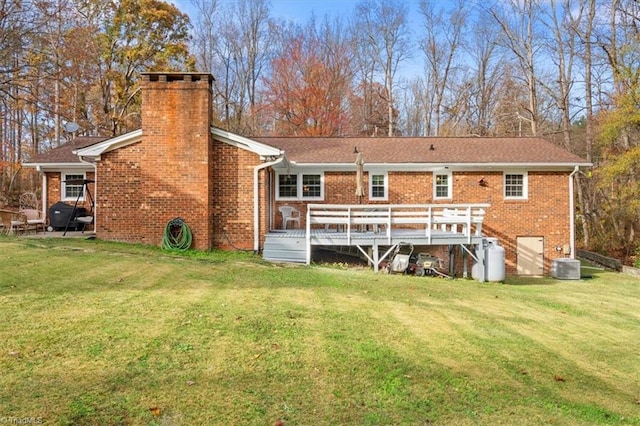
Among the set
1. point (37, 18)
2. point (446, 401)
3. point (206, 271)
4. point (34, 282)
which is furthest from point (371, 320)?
point (37, 18)

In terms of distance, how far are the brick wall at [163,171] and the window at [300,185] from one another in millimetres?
3666

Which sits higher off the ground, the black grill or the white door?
the black grill

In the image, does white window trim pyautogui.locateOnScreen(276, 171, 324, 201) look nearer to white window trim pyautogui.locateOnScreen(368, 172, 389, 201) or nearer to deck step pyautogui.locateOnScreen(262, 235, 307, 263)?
white window trim pyautogui.locateOnScreen(368, 172, 389, 201)

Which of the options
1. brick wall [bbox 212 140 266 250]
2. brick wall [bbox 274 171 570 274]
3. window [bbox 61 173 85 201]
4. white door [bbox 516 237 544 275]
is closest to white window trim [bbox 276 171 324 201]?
brick wall [bbox 274 171 570 274]

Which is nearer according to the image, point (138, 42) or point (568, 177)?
point (568, 177)

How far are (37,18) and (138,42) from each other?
31.6ft

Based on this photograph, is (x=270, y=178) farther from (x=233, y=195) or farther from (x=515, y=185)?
(x=515, y=185)

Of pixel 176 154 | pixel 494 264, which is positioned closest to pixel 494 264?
pixel 494 264

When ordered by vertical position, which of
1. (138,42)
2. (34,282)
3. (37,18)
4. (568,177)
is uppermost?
(138,42)

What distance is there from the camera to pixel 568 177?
16438 mm

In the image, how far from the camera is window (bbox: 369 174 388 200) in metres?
16.2

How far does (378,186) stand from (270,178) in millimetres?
3877

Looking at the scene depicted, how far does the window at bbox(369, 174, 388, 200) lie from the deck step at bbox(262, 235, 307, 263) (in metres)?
4.55

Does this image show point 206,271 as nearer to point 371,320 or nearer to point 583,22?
point 371,320
